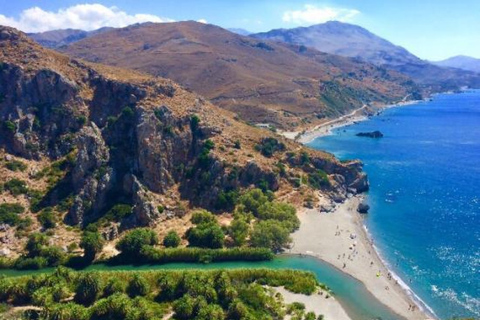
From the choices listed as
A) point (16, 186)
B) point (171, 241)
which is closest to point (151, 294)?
point (171, 241)

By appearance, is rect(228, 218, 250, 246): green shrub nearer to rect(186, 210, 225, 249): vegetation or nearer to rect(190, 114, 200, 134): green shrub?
rect(186, 210, 225, 249): vegetation

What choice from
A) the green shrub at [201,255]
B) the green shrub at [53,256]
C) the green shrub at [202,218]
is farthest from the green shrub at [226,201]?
the green shrub at [53,256]

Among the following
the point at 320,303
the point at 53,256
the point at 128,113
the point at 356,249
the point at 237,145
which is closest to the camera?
the point at 320,303

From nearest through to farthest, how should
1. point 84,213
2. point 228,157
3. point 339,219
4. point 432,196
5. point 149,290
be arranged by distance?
point 149,290
point 84,213
point 339,219
point 228,157
point 432,196

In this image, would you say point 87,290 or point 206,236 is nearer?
point 87,290

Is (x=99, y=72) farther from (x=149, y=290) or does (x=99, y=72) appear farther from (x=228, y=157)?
(x=149, y=290)

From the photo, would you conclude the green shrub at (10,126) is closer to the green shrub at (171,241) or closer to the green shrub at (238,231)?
the green shrub at (171,241)

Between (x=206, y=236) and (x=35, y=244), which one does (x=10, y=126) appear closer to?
(x=35, y=244)

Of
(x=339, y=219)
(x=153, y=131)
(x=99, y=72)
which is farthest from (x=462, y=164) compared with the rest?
(x=99, y=72)
